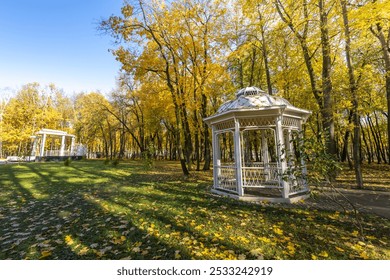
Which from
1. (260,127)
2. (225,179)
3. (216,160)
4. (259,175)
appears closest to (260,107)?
(260,127)

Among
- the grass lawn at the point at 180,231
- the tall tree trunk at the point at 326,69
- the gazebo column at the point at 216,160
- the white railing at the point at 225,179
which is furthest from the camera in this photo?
the tall tree trunk at the point at 326,69

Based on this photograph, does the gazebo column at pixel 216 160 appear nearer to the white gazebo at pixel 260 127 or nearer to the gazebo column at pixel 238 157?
the white gazebo at pixel 260 127

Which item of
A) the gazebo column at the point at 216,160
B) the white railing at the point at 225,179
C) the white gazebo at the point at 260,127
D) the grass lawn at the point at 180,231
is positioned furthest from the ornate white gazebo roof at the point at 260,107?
the grass lawn at the point at 180,231

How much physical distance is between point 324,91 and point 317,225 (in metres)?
8.08

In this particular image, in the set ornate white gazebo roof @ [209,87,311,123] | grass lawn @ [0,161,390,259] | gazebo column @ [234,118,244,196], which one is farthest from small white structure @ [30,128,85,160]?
Answer: gazebo column @ [234,118,244,196]

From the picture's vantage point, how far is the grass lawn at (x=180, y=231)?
3.25m

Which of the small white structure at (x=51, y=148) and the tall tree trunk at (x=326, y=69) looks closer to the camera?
the tall tree trunk at (x=326, y=69)

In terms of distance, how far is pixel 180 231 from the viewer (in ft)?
13.4

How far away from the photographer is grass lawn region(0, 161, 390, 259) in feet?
10.7

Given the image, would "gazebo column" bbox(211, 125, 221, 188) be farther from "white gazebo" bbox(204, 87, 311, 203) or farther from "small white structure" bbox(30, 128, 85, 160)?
"small white structure" bbox(30, 128, 85, 160)

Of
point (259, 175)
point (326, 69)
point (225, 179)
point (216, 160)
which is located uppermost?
point (326, 69)

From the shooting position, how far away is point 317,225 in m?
4.35

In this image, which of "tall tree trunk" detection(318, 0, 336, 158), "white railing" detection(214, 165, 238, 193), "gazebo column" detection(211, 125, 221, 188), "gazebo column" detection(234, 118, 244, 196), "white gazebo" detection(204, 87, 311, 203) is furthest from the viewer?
"tall tree trunk" detection(318, 0, 336, 158)

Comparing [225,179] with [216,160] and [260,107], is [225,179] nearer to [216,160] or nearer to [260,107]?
[216,160]
